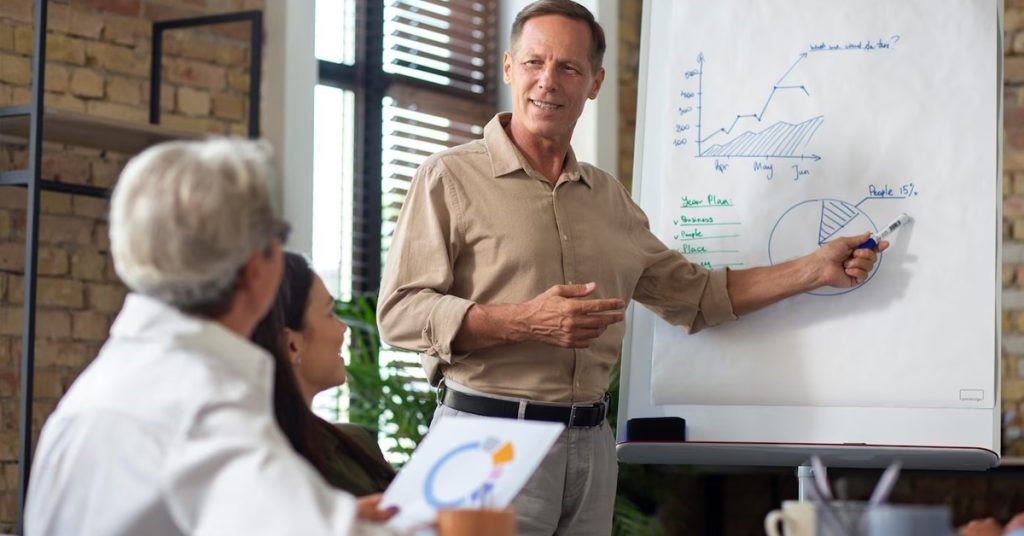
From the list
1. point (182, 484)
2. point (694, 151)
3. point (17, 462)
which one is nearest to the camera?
point (182, 484)

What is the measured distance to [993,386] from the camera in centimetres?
262

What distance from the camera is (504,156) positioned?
2578mm

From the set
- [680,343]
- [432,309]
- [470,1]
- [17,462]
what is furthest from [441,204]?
[470,1]

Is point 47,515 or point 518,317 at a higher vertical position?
point 518,317

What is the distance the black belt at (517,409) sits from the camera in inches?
96.2

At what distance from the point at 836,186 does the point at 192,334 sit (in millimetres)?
1778

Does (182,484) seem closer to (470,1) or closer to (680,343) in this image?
(680,343)

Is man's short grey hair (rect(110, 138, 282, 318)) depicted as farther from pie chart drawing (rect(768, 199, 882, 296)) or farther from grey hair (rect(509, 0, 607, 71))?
pie chart drawing (rect(768, 199, 882, 296))

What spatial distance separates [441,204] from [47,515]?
1.28m

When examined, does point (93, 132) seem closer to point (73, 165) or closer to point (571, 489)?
point (73, 165)

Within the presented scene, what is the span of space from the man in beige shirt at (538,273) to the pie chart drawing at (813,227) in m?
0.06

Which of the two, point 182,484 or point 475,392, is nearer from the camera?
point 182,484

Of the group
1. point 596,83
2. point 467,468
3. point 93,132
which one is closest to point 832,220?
point 596,83

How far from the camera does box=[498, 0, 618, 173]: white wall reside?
470 cm
